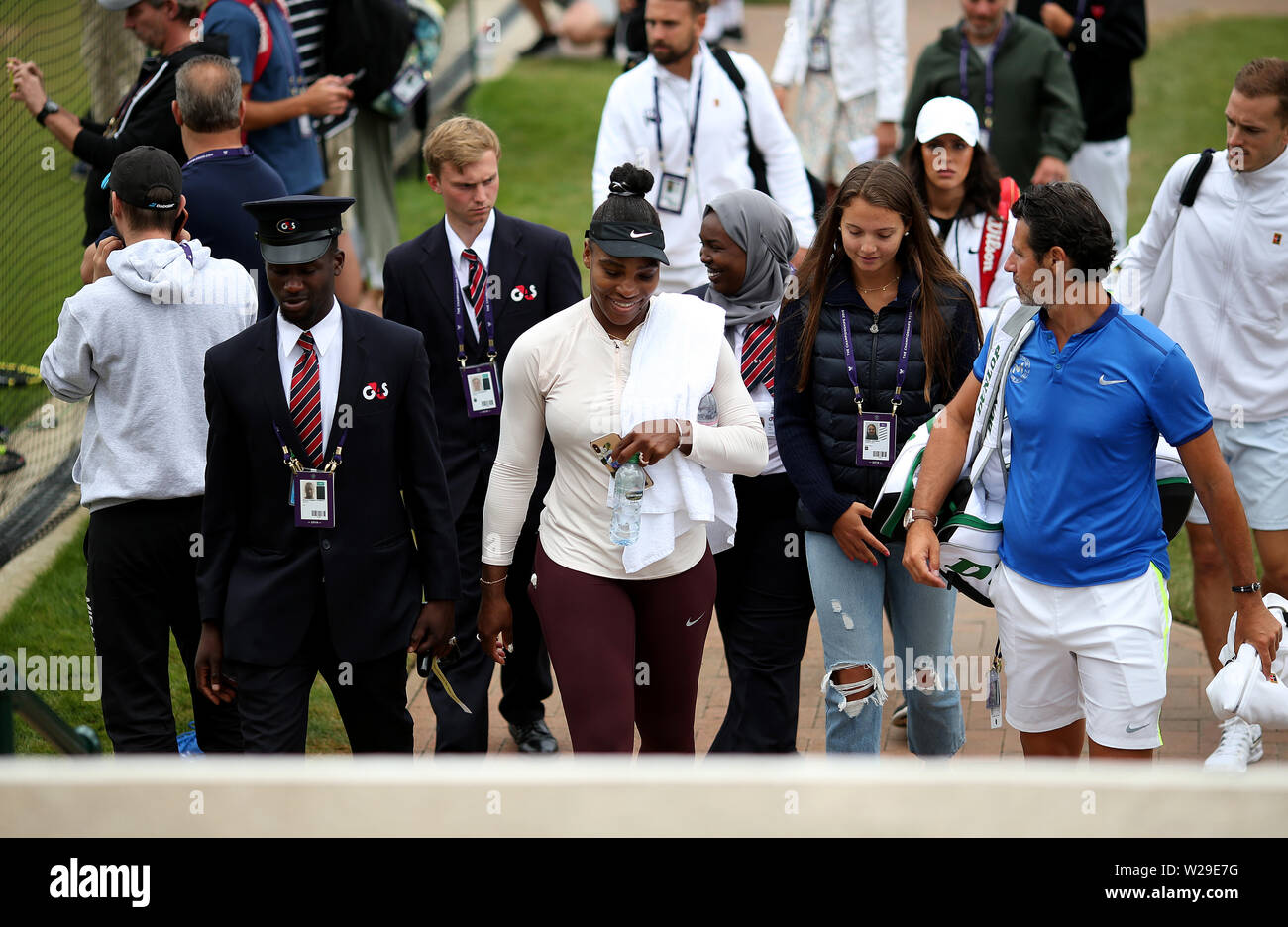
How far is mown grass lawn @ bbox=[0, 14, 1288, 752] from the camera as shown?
21.9ft

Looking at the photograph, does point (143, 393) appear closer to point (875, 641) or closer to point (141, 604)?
point (141, 604)

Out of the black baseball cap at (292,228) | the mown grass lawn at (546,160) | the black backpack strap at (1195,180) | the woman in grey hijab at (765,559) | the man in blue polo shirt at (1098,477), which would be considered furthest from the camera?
the mown grass lawn at (546,160)

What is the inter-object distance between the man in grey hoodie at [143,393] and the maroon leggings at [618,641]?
1.18 metres

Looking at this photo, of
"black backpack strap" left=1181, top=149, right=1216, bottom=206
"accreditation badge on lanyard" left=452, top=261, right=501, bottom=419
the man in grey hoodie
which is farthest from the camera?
"black backpack strap" left=1181, top=149, right=1216, bottom=206

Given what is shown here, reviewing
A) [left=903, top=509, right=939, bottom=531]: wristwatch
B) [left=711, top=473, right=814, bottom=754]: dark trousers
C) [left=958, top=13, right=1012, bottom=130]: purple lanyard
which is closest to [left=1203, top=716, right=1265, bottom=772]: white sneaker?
[left=711, top=473, right=814, bottom=754]: dark trousers

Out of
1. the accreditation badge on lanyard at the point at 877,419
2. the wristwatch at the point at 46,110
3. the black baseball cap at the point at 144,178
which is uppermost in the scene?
the wristwatch at the point at 46,110

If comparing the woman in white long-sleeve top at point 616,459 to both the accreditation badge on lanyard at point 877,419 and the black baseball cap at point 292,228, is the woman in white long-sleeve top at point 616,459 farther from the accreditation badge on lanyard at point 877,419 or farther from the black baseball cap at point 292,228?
the black baseball cap at point 292,228

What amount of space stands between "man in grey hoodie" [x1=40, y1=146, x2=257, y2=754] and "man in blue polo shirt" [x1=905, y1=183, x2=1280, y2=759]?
241 cm

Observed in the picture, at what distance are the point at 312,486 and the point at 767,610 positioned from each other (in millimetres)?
1563

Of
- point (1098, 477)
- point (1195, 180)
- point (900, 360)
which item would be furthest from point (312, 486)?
point (1195, 180)

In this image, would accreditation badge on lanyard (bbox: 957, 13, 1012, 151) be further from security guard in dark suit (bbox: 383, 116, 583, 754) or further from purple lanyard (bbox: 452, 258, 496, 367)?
purple lanyard (bbox: 452, 258, 496, 367)

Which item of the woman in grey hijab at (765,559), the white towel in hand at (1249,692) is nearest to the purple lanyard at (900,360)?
the woman in grey hijab at (765,559)

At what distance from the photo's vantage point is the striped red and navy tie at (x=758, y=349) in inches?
199
